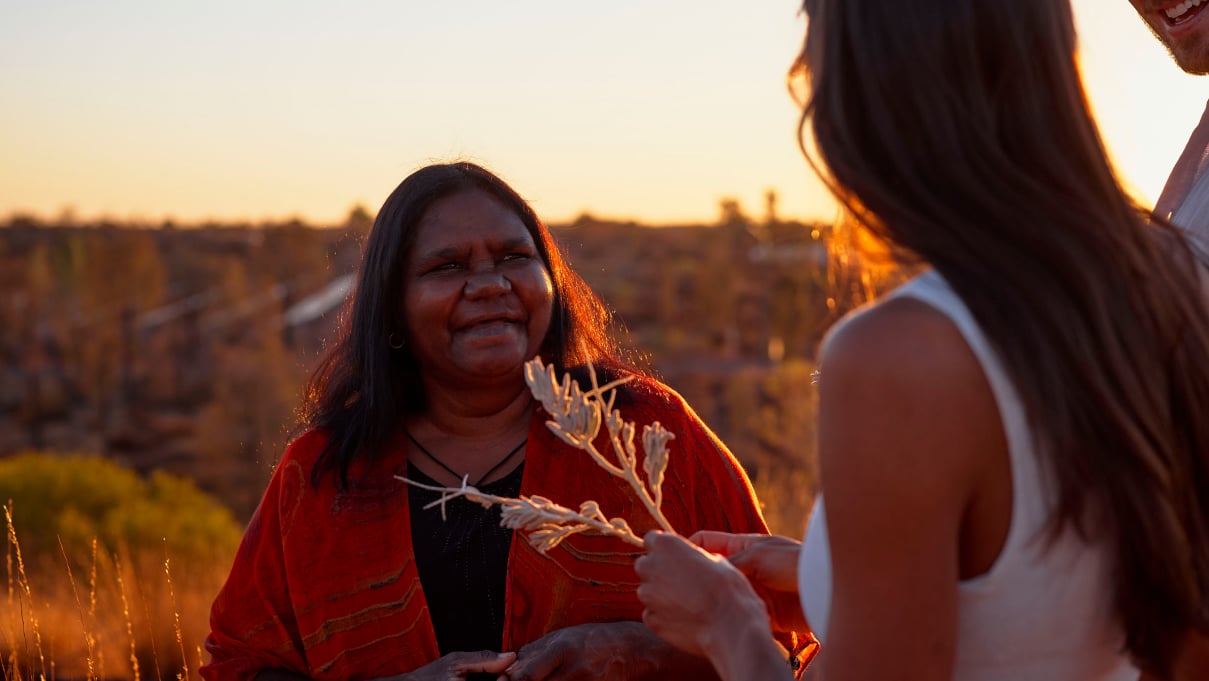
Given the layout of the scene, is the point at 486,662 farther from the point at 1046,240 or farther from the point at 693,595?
the point at 1046,240

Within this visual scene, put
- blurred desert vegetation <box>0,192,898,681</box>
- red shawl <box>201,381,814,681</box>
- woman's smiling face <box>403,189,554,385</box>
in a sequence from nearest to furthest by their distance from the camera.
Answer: red shawl <box>201,381,814,681</box>, woman's smiling face <box>403,189,554,385</box>, blurred desert vegetation <box>0,192,898,681</box>

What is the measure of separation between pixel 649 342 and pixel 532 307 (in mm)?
26134

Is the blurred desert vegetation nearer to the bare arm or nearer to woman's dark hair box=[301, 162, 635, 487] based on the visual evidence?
the bare arm

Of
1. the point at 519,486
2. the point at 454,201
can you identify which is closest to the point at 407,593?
the point at 519,486

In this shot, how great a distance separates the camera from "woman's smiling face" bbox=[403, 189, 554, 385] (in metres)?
3.15

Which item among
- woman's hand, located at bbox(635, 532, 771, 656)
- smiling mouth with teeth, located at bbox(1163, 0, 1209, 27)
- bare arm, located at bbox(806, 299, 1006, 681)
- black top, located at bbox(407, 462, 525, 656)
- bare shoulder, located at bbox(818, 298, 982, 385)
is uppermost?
smiling mouth with teeth, located at bbox(1163, 0, 1209, 27)

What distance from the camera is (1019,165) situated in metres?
1.52

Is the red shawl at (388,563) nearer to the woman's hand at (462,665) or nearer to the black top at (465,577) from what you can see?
the black top at (465,577)

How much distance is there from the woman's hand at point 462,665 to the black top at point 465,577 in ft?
0.61

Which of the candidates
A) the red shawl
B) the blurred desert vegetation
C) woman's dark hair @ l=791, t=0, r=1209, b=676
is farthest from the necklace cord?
woman's dark hair @ l=791, t=0, r=1209, b=676

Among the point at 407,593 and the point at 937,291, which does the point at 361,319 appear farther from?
the point at 937,291

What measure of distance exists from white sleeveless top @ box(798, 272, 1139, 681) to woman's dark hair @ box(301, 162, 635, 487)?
1.82 meters

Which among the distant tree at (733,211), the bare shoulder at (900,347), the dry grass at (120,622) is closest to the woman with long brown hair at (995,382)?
the bare shoulder at (900,347)

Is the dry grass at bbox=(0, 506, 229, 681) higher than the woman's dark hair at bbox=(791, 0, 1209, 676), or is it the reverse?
the woman's dark hair at bbox=(791, 0, 1209, 676)
